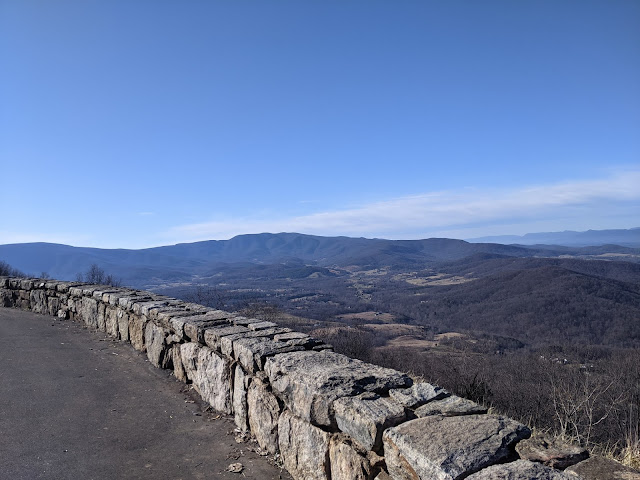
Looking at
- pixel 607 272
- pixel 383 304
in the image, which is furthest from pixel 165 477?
pixel 607 272

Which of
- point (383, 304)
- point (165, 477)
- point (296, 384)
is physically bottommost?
point (383, 304)

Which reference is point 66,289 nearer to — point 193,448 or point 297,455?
point 193,448

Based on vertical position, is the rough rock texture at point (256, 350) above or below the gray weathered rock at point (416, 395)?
above

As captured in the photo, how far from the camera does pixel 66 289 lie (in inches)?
401

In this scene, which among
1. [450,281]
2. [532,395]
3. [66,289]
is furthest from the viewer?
[450,281]

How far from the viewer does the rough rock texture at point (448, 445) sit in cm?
234

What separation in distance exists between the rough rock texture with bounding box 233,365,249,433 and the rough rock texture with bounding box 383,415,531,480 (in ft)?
6.95

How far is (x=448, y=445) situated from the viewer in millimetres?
2490

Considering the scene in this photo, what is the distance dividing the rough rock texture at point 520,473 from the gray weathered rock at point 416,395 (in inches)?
35.3

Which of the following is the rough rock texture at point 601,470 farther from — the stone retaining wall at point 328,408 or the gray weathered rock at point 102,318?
the gray weathered rock at point 102,318

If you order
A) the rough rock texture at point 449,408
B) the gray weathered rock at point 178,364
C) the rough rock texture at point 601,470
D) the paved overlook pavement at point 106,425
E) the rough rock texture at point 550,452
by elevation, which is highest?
the rough rock texture at point 449,408

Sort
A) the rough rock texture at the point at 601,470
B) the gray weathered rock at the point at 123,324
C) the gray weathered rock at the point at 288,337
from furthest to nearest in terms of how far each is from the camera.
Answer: the gray weathered rock at the point at 123,324 < the gray weathered rock at the point at 288,337 < the rough rock texture at the point at 601,470

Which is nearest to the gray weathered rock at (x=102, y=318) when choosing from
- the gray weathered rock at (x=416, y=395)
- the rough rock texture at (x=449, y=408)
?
the gray weathered rock at (x=416, y=395)

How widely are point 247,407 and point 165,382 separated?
6.43 ft
